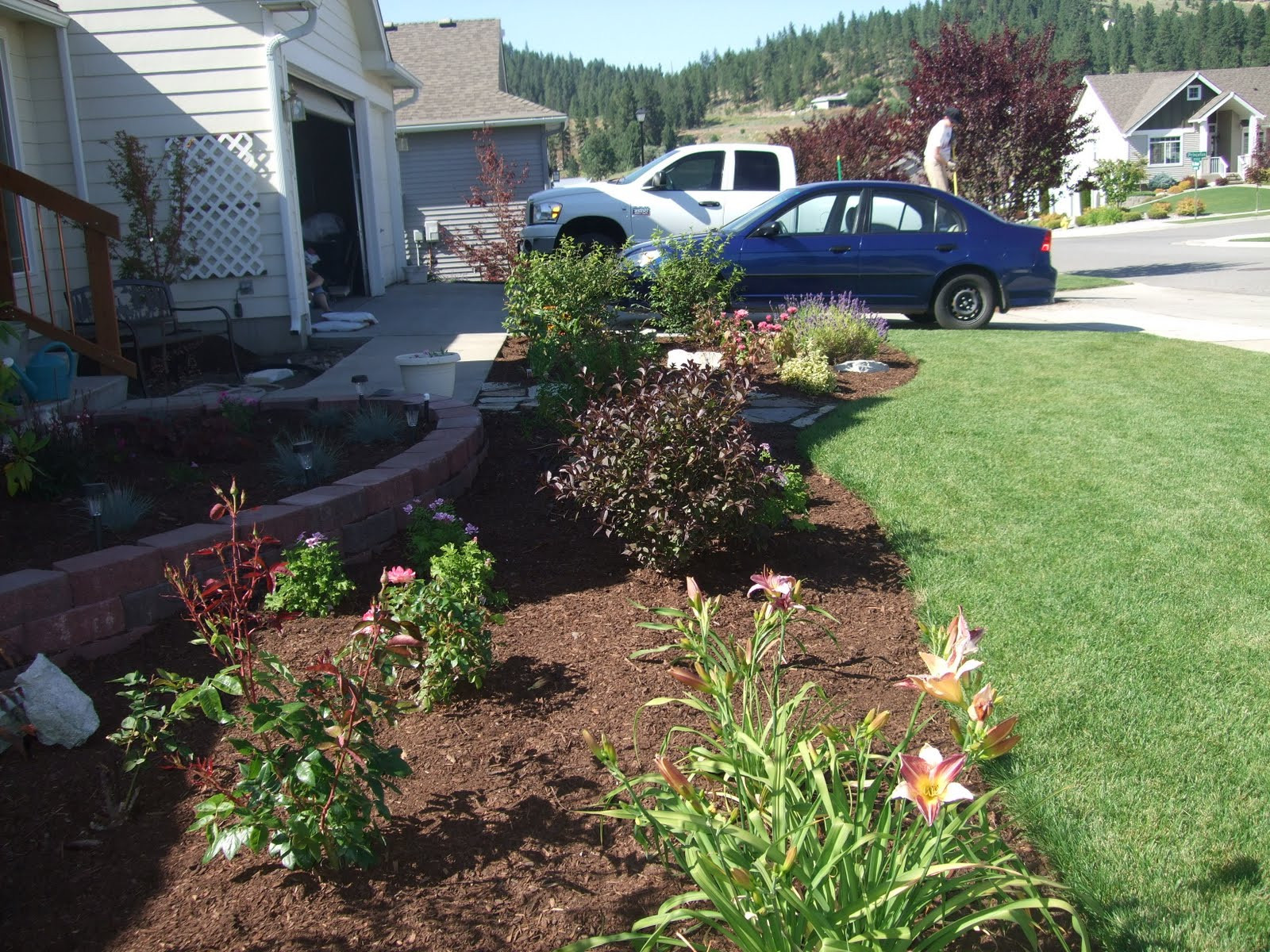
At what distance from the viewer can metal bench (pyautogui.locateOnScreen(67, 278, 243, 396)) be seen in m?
7.90

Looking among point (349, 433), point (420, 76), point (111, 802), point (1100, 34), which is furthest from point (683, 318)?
point (1100, 34)

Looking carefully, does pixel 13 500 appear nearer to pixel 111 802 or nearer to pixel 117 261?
pixel 111 802

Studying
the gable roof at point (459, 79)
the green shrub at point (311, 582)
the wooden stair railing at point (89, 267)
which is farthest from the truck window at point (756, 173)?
the green shrub at point (311, 582)

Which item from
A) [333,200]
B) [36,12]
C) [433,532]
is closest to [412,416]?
[433,532]

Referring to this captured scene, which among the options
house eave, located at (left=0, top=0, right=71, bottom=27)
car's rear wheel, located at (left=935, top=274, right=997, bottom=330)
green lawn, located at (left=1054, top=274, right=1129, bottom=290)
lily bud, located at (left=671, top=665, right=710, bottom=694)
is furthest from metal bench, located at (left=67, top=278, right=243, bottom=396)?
green lawn, located at (left=1054, top=274, right=1129, bottom=290)

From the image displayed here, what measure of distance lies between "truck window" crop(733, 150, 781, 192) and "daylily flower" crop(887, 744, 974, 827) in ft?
42.2

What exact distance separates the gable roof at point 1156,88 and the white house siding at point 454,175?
5472 centimetres

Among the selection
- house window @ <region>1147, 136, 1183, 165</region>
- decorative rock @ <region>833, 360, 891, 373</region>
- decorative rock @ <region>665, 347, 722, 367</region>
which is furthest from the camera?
house window @ <region>1147, 136, 1183, 165</region>

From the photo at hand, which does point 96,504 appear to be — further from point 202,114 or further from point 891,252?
point 891,252

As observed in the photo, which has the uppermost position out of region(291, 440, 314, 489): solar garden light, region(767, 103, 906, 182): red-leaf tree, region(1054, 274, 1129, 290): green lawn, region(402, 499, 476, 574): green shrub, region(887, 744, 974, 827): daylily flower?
region(767, 103, 906, 182): red-leaf tree

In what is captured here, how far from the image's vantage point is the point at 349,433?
5730mm

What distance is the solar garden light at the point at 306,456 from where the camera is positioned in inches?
191

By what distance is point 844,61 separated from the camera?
12744cm

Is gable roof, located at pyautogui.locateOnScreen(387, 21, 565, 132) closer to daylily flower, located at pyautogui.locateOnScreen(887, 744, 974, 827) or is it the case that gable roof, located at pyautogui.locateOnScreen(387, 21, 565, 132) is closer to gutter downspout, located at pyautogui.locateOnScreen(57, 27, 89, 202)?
gutter downspout, located at pyautogui.locateOnScreen(57, 27, 89, 202)
